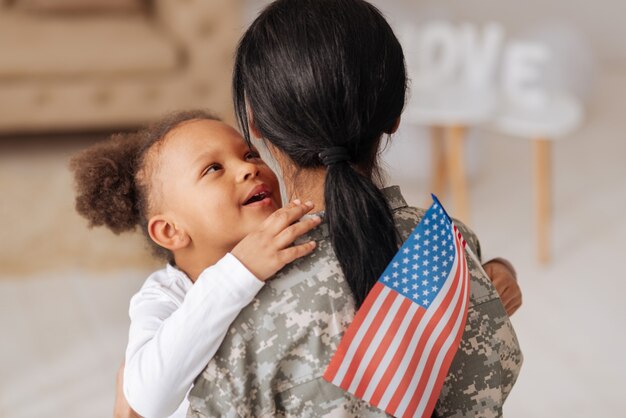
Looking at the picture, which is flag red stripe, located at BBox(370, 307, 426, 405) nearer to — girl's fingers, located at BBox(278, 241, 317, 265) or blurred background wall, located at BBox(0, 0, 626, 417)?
girl's fingers, located at BBox(278, 241, 317, 265)

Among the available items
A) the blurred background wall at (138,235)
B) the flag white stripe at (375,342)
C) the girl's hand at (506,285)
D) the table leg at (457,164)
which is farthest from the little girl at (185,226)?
the table leg at (457,164)

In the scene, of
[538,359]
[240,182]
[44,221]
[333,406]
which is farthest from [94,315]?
[333,406]

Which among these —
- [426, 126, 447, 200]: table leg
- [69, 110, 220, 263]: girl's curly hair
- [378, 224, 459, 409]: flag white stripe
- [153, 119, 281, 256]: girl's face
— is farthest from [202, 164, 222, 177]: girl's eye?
[426, 126, 447, 200]: table leg

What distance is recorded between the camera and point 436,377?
3.20ft

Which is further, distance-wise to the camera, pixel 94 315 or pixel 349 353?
pixel 94 315

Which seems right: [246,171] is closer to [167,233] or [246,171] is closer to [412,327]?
[167,233]

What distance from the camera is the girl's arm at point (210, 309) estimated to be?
926 mm

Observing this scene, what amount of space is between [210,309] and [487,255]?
2.06 meters

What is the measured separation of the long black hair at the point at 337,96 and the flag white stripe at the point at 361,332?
0.02 m

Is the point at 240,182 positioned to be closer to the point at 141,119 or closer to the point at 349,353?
the point at 349,353

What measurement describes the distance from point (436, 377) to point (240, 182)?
35cm

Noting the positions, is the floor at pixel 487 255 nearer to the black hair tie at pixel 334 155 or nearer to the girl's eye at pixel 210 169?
the girl's eye at pixel 210 169

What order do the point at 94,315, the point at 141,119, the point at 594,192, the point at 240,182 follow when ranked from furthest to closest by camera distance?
the point at 141,119
the point at 594,192
the point at 94,315
the point at 240,182

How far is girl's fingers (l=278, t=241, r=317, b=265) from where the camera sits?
931 millimetres
